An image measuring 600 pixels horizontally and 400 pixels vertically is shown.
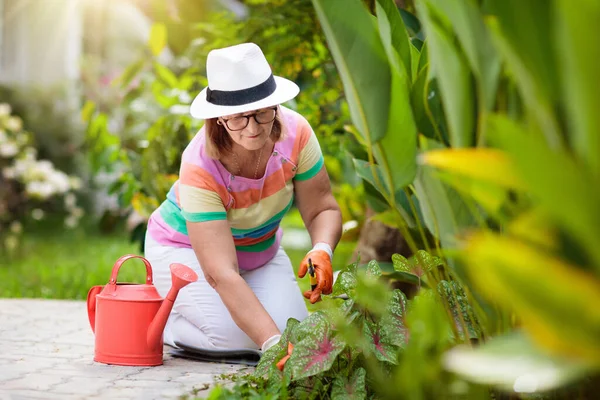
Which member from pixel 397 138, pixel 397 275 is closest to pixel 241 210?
pixel 397 275

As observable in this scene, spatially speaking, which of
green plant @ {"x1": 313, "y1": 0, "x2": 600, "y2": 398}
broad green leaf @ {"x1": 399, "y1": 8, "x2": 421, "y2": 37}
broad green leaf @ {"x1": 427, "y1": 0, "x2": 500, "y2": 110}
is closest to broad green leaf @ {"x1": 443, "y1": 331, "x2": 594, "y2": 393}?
green plant @ {"x1": 313, "y1": 0, "x2": 600, "y2": 398}

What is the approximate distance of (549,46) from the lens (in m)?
1.31

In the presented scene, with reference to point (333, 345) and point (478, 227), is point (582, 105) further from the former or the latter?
point (333, 345)

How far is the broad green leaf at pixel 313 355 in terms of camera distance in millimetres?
2129

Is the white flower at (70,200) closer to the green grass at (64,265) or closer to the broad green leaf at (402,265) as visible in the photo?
the green grass at (64,265)

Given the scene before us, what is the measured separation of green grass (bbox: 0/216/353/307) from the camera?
506cm

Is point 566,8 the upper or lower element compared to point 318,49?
upper

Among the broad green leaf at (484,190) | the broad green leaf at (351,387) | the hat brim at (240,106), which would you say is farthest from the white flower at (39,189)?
the broad green leaf at (484,190)

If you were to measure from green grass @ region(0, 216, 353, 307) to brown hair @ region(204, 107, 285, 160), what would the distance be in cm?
228

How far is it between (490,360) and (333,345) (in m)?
1.06

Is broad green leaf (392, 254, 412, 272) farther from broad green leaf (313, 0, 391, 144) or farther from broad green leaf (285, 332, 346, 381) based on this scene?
broad green leaf (313, 0, 391, 144)

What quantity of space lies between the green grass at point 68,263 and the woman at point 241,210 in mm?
1735

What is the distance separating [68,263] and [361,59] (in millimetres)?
4995

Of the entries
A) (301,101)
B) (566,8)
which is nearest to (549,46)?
(566,8)
